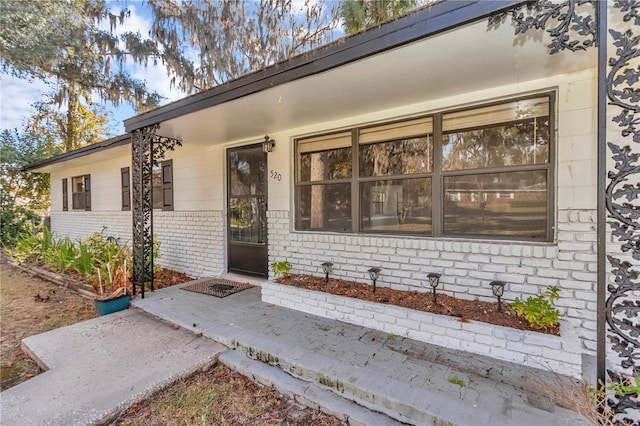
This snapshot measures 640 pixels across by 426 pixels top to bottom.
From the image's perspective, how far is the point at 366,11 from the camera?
3221 mm

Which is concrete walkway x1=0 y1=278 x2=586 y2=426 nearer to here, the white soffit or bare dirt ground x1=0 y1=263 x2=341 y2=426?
bare dirt ground x1=0 y1=263 x2=341 y2=426

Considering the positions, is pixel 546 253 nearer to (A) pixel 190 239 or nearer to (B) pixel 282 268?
(B) pixel 282 268

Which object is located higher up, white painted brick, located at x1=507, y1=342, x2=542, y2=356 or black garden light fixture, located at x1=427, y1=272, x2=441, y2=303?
black garden light fixture, located at x1=427, y1=272, x2=441, y2=303

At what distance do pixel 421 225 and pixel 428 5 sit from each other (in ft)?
7.61

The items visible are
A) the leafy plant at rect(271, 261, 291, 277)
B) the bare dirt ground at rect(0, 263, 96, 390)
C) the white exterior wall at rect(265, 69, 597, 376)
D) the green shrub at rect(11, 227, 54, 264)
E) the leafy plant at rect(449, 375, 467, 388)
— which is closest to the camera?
the leafy plant at rect(449, 375, 467, 388)

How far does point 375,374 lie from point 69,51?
11470 millimetres

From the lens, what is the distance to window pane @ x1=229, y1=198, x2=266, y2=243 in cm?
519

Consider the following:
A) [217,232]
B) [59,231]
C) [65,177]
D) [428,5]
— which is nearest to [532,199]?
[428,5]

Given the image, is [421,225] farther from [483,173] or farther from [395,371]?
[395,371]

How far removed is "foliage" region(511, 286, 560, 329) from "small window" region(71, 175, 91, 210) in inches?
433

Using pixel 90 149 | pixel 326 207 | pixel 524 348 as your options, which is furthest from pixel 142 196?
pixel 524 348

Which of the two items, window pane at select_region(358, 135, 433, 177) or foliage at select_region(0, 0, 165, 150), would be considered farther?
foliage at select_region(0, 0, 165, 150)

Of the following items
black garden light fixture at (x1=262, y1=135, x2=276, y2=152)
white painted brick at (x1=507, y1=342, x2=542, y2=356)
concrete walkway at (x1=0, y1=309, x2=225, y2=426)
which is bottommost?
concrete walkway at (x1=0, y1=309, x2=225, y2=426)

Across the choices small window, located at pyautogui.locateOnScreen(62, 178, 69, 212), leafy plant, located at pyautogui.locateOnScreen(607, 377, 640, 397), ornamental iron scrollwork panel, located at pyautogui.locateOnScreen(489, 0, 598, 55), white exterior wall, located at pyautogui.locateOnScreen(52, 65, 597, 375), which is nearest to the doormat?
white exterior wall, located at pyautogui.locateOnScreen(52, 65, 597, 375)
